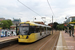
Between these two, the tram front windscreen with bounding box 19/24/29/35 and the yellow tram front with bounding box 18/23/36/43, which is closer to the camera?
the yellow tram front with bounding box 18/23/36/43

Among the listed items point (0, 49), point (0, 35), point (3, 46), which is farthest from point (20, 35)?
point (0, 35)

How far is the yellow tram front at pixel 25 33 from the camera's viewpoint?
13336 millimetres

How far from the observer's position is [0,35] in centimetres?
2038

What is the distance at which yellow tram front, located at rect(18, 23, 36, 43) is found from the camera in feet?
43.8

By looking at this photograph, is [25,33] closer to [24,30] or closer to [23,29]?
[24,30]

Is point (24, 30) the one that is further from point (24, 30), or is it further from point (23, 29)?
point (23, 29)

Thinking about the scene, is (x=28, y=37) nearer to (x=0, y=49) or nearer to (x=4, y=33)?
(x=0, y=49)

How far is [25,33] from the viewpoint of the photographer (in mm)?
13422

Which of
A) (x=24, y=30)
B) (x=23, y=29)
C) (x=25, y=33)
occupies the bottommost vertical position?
(x=25, y=33)

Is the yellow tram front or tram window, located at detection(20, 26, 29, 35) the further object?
tram window, located at detection(20, 26, 29, 35)

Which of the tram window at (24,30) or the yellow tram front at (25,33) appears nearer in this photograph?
the yellow tram front at (25,33)

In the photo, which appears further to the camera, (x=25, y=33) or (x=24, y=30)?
(x=24, y=30)

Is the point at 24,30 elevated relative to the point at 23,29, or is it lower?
lower

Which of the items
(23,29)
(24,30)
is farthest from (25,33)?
(23,29)
